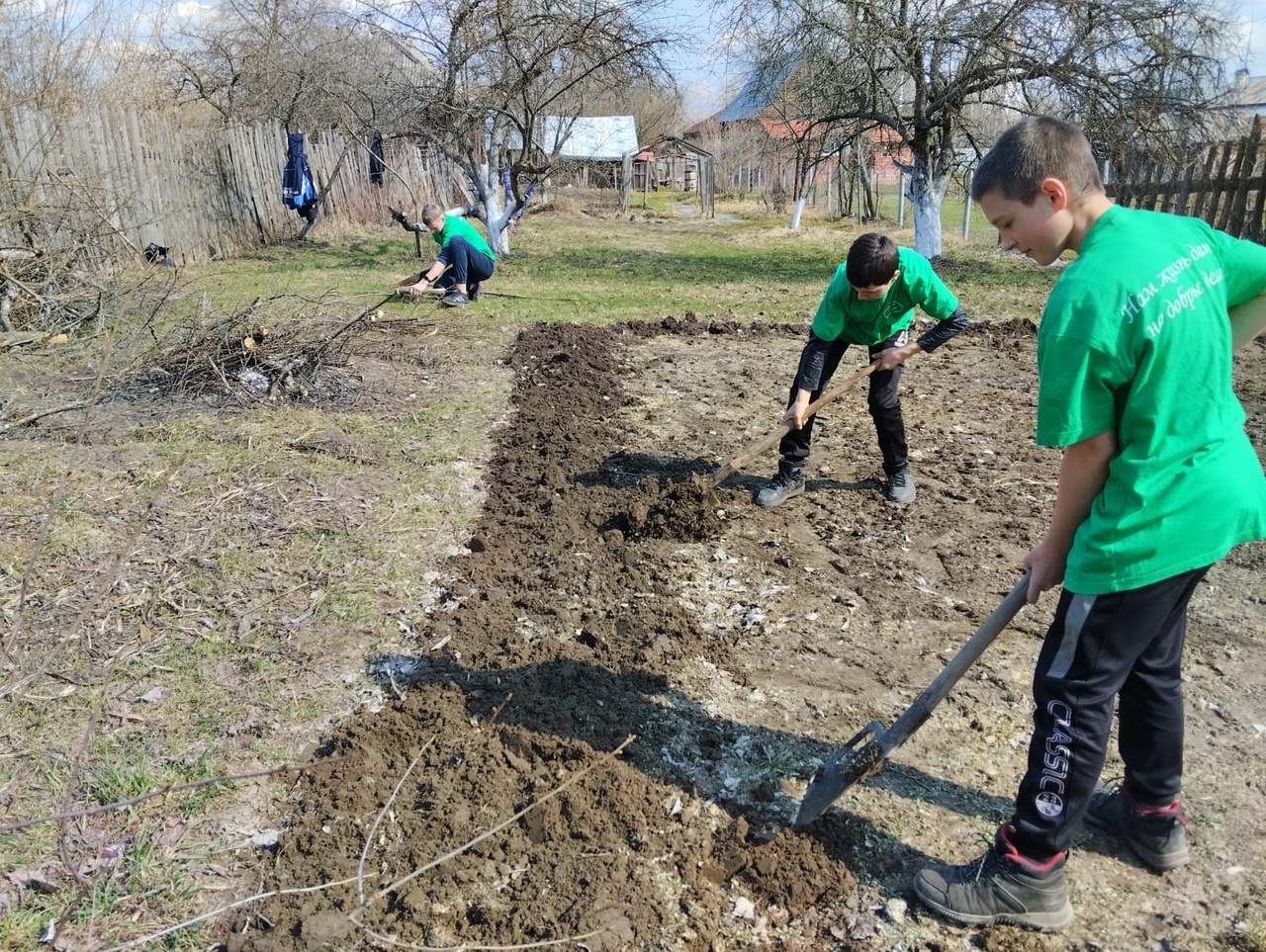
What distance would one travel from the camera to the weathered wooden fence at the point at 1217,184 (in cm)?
1184

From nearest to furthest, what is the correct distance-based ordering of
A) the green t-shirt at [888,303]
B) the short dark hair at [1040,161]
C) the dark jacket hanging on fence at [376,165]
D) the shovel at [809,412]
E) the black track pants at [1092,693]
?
the short dark hair at [1040,161] < the black track pants at [1092,693] < the green t-shirt at [888,303] < the shovel at [809,412] < the dark jacket hanging on fence at [376,165]

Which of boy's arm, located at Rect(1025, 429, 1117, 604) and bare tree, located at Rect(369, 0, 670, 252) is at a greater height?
bare tree, located at Rect(369, 0, 670, 252)

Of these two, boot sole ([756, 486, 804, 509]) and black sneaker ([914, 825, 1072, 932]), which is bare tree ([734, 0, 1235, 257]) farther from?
black sneaker ([914, 825, 1072, 932])

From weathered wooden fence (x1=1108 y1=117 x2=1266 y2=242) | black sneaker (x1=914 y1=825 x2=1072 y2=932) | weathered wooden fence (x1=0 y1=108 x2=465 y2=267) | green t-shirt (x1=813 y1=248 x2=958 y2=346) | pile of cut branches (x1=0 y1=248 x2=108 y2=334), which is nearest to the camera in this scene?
black sneaker (x1=914 y1=825 x2=1072 y2=932)

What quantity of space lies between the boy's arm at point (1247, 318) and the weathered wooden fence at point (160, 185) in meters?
8.60

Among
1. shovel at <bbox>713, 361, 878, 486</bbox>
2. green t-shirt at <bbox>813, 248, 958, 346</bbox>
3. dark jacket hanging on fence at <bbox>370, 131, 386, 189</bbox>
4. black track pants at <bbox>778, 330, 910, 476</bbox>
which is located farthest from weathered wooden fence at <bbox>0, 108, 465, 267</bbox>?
green t-shirt at <bbox>813, 248, 958, 346</bbox>

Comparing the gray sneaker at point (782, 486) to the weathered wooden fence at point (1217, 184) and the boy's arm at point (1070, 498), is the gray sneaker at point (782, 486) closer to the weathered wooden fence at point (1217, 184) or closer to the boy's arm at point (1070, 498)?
the boy's arm at point (1070, 498)

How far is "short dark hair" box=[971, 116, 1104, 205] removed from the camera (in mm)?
1866

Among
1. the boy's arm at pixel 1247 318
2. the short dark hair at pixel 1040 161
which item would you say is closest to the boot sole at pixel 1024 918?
the boy's arm at pixel 1247 318

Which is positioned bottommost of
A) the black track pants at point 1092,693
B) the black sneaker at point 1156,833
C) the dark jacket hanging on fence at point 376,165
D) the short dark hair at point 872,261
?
the black sneaker at point 1156,833

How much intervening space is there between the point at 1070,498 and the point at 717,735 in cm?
147

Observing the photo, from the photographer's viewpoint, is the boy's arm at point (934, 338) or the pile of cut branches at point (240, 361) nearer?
the boy's arm at point (934, 338)

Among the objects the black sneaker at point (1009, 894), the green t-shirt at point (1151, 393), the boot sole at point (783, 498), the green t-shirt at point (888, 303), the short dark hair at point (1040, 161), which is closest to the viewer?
the green t-shirt at point (1151, 393)

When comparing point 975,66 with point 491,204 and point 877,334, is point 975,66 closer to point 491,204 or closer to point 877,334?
point 491,204
